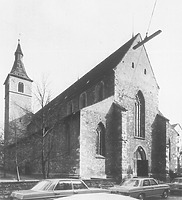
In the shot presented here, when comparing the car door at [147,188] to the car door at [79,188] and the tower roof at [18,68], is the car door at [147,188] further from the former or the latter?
the tower roof at [18,68]

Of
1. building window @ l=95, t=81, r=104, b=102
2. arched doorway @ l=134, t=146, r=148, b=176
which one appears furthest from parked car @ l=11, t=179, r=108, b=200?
building window @ l=95, t=81, r=104, b=102

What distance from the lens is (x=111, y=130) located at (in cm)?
2227

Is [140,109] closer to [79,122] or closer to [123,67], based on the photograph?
[123,67]

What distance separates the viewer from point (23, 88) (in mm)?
44438

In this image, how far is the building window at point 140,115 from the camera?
82.9 ft

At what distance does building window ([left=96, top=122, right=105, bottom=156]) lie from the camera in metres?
21.7

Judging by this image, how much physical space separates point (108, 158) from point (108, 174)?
134 cm

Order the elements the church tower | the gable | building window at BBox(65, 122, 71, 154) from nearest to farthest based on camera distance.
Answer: building window at BBox(65, 122, 71, 154) < the gable < the church tower

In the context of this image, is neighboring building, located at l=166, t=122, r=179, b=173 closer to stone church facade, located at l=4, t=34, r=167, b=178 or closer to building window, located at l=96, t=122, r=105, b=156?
stone church facade, located at l=4, t=34, r=167, b=178

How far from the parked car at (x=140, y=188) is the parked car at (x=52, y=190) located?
2.38 metres

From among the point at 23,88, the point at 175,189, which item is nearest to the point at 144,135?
the point at 175,189

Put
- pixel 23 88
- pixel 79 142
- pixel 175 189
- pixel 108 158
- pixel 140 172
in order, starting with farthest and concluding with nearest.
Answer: pixel 23 88
pixel 140 172
pixel 108 158
pixel 79 142
pixel 175 189

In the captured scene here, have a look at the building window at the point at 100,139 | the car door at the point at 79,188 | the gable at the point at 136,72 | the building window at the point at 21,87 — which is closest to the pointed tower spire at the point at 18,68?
the building window at the point at 21,87

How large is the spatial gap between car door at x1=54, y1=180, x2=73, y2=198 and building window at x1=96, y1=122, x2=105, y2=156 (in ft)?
38.9
